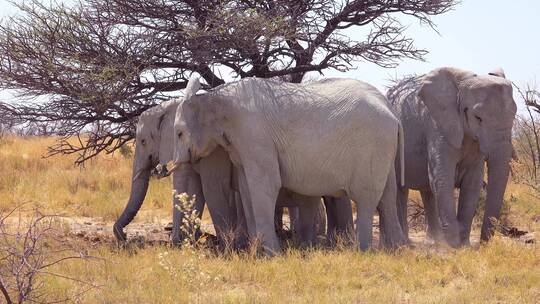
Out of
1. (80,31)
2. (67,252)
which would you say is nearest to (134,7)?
(80,31)

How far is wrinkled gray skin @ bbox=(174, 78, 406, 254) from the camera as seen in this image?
Answer: 9305 mm

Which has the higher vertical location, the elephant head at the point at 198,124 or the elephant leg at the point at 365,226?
the elephant head at the point at 198,124

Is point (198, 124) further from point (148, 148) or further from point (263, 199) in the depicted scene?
point (148, 148)

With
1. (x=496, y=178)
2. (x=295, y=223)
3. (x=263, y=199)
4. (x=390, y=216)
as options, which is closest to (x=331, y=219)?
(x=295, y=223)

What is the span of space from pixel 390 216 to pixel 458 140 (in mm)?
1328

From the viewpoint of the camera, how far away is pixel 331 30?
12.7 metres

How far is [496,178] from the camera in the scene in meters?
9.85

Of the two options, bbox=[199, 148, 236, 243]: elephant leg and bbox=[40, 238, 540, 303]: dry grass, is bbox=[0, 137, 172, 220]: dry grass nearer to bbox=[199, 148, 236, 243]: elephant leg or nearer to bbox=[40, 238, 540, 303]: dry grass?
bbox=[199, 148, 236, 243]: elephant leg

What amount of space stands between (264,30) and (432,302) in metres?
5.03

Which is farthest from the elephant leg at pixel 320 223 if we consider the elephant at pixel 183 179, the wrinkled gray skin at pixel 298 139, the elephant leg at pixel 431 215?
the wrinkled gray skin at pixel 298 139

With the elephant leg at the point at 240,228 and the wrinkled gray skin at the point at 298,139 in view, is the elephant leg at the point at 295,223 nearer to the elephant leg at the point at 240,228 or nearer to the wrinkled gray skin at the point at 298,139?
the elephant leg at the point at 240,228

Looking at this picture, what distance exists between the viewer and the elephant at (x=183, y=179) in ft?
33.4

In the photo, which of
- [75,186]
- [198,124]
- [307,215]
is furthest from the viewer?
[75,186]

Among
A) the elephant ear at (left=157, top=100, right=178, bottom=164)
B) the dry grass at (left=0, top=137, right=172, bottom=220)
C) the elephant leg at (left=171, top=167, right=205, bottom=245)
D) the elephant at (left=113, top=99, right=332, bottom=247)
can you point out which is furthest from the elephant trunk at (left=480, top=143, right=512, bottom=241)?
the dry grass at (left=0, top=137, right=172, bottom=220)
